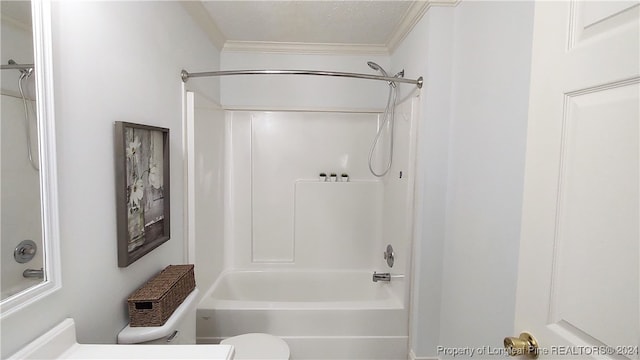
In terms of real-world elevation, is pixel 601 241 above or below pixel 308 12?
below

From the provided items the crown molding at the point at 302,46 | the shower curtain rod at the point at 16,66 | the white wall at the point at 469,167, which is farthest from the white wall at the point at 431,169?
the shower curtain rod at the point at 16,66

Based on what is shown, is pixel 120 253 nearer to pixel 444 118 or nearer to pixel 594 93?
pixel 594 93

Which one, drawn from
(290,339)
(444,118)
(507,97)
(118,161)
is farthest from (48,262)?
(444,118)

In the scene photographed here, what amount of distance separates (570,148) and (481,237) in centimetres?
87

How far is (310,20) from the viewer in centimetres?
216

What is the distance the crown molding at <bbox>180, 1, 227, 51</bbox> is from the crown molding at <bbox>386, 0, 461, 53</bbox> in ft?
4.31

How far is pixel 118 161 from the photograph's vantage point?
3.93 ft

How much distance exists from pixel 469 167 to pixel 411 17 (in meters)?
1.08

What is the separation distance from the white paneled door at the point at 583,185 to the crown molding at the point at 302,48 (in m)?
1.95

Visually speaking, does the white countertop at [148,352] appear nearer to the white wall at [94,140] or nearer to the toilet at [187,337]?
the white wall at [94,140]

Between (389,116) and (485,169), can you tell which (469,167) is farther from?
(389,116)

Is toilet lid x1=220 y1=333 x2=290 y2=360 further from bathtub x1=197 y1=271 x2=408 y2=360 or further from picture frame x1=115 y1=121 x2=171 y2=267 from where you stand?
picture frame x1=115 y1=121 x2=171 y2=267

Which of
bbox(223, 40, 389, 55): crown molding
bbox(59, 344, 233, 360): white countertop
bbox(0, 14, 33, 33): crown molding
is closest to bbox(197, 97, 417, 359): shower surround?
bbox(223, 40, 389, 55): crown molding

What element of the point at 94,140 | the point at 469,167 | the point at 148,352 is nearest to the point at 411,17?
the point at 469,167
